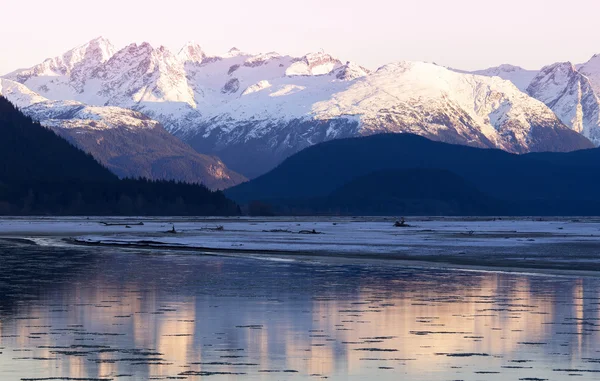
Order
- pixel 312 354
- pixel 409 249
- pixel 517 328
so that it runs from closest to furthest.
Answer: pixel 312 354, pixel 517 328, pixel 409 249

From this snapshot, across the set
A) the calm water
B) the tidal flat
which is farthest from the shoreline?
the calm water

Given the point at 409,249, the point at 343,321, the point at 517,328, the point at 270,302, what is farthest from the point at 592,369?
the point at 409,249

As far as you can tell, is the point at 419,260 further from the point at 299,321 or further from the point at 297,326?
the point at 297,326

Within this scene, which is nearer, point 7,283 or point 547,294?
point 547,294

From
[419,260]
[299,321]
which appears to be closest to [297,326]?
[299,321]

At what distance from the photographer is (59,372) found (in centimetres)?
3450

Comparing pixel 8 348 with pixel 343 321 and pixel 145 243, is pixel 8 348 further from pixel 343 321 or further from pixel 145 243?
pixel 145 243

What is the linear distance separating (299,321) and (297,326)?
5.75 feet

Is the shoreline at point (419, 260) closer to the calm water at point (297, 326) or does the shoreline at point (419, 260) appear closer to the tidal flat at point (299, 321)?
the tidal flat at point (299, 321)

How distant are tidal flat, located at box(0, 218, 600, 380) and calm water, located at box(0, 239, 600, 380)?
0.21 feet

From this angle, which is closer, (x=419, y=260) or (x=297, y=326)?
(x=297, y=326)

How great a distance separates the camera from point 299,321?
1869 inches

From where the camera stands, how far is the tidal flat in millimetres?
35844

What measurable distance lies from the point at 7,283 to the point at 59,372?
32177 millimetres
